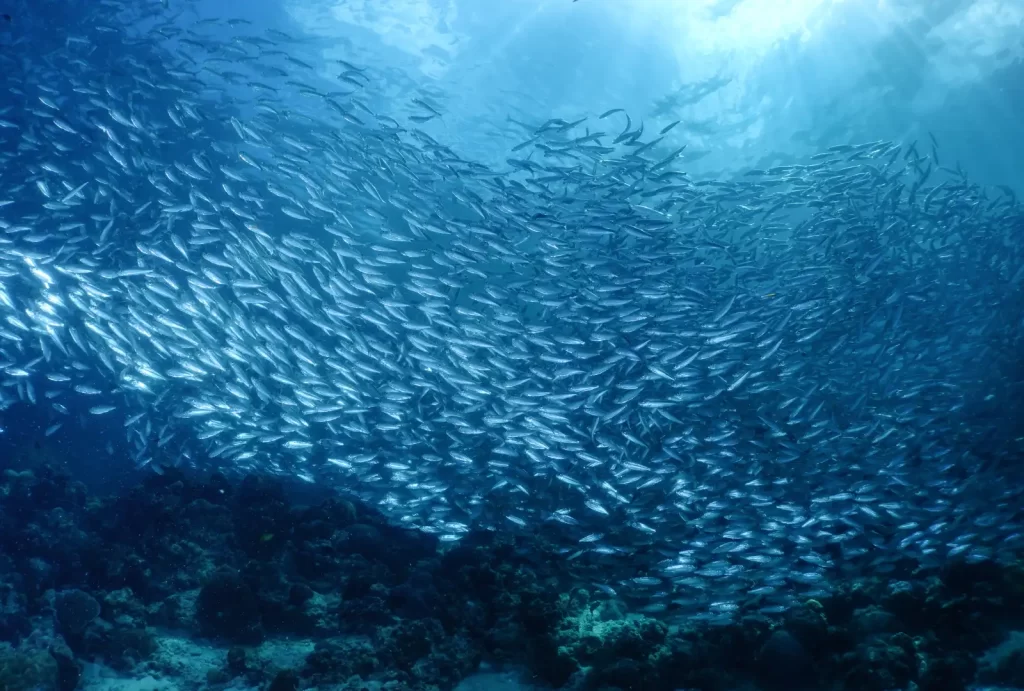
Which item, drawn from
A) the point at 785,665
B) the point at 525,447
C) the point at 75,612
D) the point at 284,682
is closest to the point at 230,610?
the point at 284,682

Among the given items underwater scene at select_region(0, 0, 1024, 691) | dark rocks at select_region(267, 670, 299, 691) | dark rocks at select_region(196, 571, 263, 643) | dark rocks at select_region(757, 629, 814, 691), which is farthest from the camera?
dark rocks at select_region(196, 571, 263, 643)

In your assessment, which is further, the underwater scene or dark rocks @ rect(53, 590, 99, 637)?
dark rocks @ rect(53, 590, 99, 637)

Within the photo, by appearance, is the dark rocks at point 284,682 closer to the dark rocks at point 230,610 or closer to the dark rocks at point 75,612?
the dark rocks at point 230,610

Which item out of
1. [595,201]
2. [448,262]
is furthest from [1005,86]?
[448,262]

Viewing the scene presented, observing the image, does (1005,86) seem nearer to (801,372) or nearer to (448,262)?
(801,372)

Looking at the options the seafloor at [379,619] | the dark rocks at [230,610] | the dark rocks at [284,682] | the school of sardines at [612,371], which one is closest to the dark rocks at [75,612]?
→ the seafloor at [379,619]

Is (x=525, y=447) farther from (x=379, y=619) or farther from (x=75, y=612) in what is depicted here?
(x=75, y=612)

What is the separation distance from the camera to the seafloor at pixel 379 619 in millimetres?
8039

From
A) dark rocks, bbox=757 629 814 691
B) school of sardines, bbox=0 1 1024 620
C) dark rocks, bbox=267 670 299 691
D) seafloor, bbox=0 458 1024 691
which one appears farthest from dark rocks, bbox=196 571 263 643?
dark rocks, bbox=757 629 814 691

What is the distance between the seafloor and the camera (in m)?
8.04

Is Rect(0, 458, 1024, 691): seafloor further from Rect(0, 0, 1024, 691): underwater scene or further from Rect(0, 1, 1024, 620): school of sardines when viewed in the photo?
Rect(0, 1, 1024, 620): school of sardines

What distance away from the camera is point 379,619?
9203 mm

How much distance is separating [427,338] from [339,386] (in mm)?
2332

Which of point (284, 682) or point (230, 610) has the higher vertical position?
point (230, 610)
